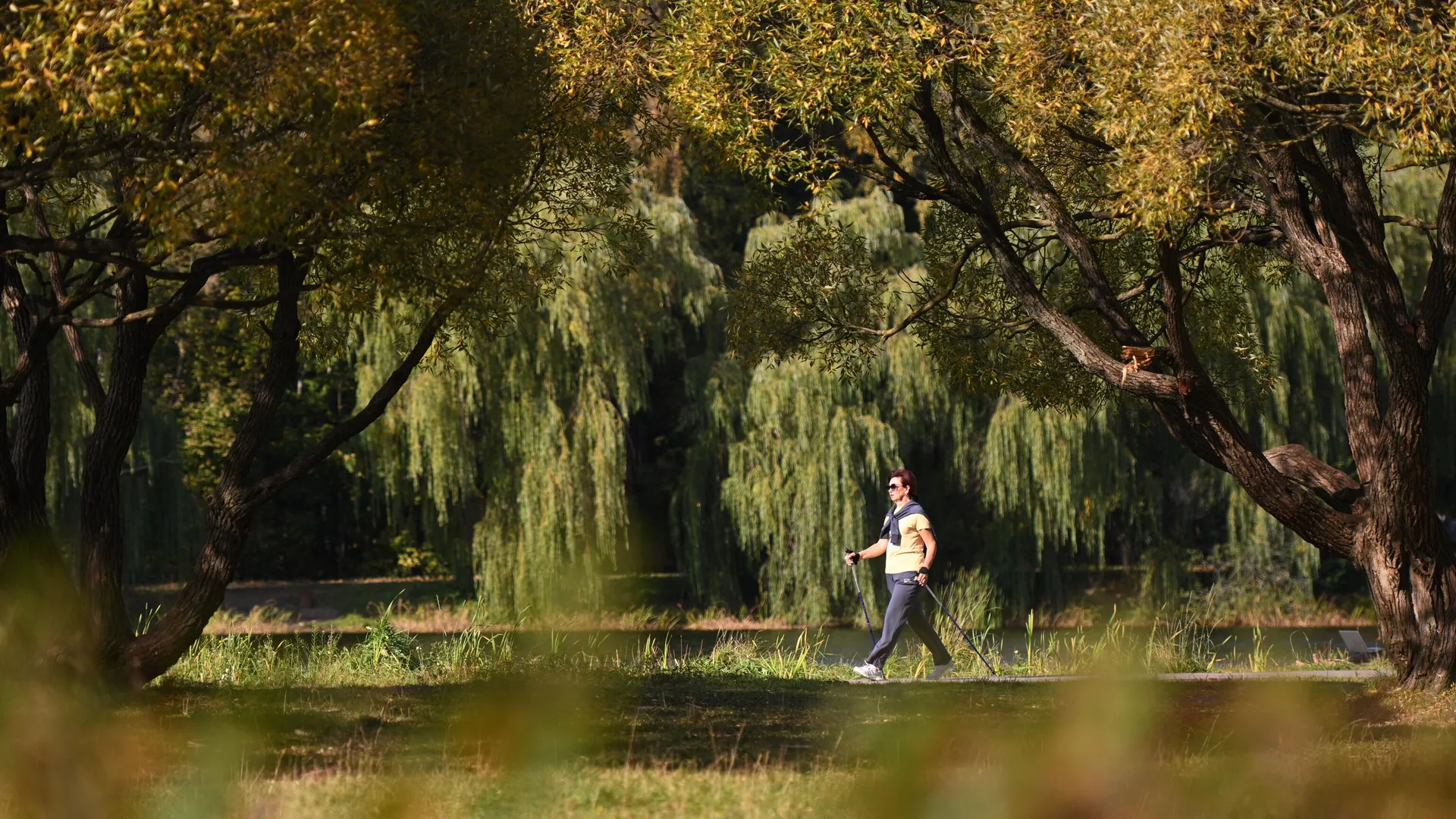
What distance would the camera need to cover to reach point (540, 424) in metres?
24.5

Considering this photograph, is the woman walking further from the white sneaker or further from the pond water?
the pond water

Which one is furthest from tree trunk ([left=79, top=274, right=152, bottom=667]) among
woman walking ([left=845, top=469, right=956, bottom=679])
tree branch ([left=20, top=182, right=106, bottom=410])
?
woman walking ([left=845, top=469, right=956, bottom=679])

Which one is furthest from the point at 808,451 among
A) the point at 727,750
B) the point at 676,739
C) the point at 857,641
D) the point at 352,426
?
the point at 727,750

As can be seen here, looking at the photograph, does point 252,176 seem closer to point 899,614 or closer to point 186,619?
point 186,619

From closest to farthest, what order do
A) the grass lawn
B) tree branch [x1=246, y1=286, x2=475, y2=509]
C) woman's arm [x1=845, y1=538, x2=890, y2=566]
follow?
the grass lawn → tree branch [x1=246, y1=286, x2=475, y2=509] → woman's arm [x1=845, y1=538, x2=890, y2=566]

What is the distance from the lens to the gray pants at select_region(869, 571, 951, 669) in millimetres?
13367

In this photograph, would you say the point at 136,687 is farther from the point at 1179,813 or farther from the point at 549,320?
the point at 549,320

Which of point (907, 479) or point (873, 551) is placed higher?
point (907, 479)

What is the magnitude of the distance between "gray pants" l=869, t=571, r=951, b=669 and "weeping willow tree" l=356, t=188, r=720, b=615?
11065mm

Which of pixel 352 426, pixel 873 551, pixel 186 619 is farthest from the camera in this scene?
pixel 873 551

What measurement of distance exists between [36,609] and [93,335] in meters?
15.1

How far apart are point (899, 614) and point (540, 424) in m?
12.0

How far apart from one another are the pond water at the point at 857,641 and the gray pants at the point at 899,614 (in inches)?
92.9

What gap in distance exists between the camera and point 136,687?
1111 centimetres
